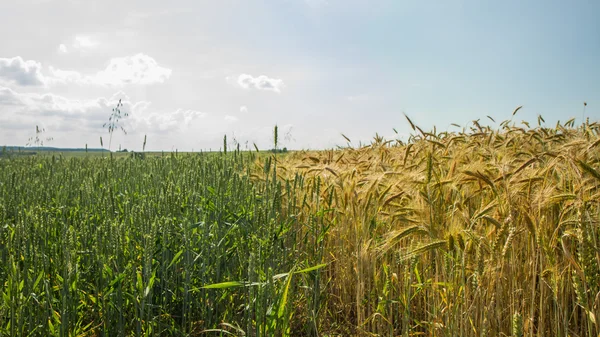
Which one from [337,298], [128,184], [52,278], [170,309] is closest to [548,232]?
[337,298]

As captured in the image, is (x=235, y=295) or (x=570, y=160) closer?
(x=570, y=160)

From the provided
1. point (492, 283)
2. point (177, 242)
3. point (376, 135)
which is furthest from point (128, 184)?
point (376, 135)

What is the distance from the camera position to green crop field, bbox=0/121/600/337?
5.66 feet

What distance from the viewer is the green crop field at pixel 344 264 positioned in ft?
5.66

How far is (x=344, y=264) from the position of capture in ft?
9.03

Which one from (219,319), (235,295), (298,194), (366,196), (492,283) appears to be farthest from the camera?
(298,194)

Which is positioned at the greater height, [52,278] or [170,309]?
[52,278]

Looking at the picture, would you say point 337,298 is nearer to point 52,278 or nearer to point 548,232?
point 548,232

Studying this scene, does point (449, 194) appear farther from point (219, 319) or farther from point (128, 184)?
point (128, 184)

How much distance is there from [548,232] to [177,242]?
7.07 feet

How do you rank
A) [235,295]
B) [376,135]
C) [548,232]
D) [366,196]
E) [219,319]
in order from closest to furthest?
1. [548,232]
2. [219,319]
3. [235,295]
4. [366,196]
5. [376,135]

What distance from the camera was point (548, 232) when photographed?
78.0 inches

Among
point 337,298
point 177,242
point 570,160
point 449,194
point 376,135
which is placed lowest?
point 337,298

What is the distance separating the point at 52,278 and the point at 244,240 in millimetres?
1156
